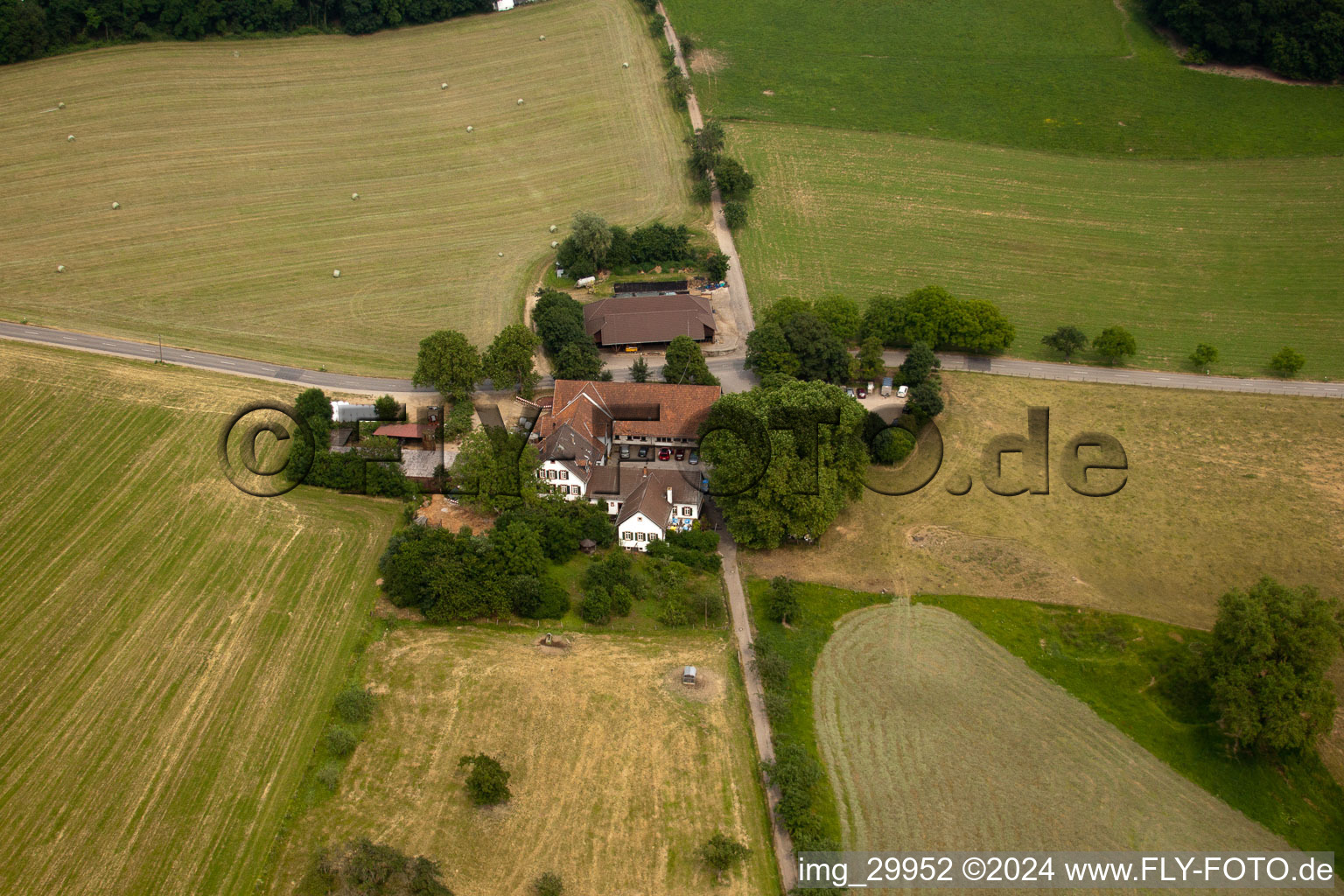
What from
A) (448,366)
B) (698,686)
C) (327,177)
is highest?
(327,177)

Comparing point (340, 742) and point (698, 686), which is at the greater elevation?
point (340, 742)

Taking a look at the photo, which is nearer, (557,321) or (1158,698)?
(1158,698)

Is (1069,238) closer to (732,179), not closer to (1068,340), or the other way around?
(1068,340)

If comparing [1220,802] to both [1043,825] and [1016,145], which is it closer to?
[1043,825]

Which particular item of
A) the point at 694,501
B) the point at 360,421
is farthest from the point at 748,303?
the point at 360,421

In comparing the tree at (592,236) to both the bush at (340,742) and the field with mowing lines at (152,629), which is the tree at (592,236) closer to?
the field with mowing lines at (152,629)

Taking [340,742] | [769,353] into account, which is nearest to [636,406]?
[769,353]

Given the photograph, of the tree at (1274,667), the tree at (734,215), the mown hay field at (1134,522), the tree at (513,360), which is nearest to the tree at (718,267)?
the tree at (734,215)
